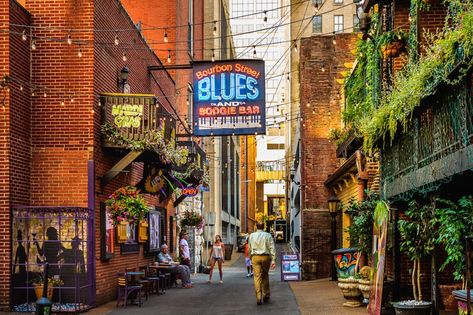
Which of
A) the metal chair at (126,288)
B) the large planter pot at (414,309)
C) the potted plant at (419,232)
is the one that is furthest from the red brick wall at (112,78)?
the large planter pot at (414,309)

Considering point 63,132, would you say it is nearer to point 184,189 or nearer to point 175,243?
point 184,189

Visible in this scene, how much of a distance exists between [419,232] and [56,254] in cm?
799

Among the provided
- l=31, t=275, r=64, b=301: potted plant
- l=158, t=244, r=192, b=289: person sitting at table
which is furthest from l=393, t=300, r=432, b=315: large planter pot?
l=158, t=244, r=192, b=289: person sitting at table

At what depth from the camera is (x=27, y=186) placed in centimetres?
1605

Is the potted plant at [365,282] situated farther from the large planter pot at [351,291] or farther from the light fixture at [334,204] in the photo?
the light fixture at [334,204]

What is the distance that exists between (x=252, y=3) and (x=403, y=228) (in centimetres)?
14254

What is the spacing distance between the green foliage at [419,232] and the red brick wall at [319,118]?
17268 millimetres

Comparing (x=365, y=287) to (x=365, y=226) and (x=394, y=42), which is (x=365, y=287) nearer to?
(x=365, y=226)

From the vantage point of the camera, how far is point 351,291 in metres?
15.5

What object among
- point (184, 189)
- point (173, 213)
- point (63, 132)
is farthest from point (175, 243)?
point (63, 132)

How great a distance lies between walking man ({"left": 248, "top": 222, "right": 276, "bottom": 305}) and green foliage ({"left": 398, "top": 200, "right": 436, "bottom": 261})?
202 inches

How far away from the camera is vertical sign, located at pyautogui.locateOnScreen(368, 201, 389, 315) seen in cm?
1179

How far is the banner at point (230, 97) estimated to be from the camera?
19781mm

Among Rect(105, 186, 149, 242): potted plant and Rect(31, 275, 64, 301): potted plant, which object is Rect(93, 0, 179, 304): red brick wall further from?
Rect(31, 275, 64, 301): potted plant
